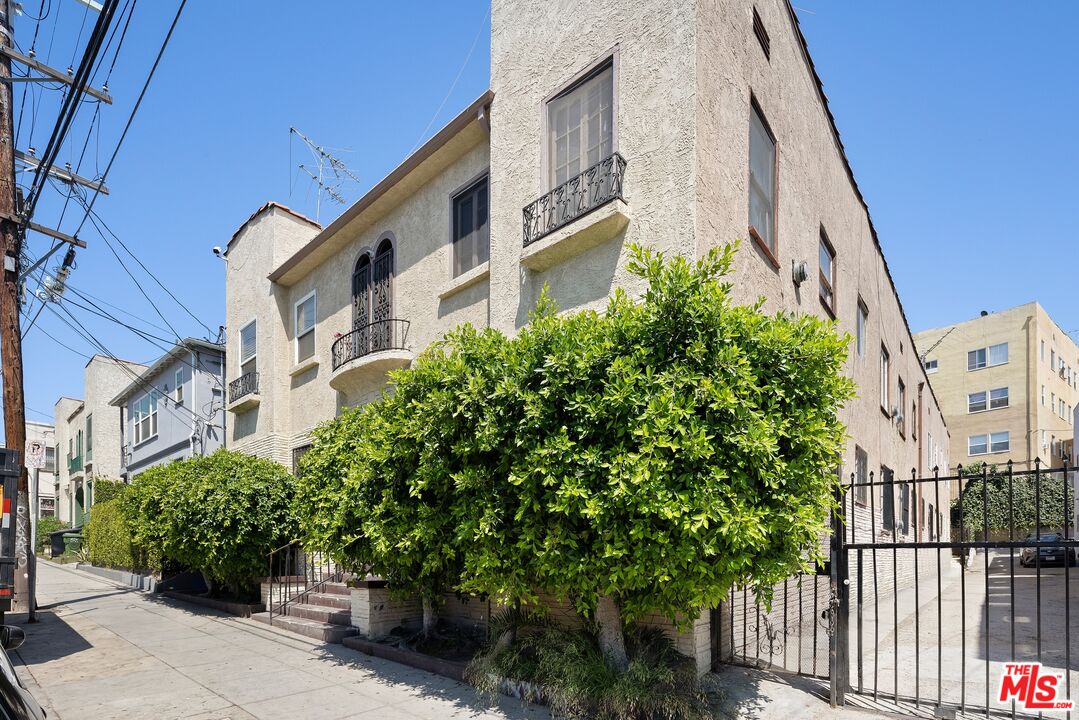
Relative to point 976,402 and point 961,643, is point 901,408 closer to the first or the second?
point 961,643

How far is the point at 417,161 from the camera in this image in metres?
12.0

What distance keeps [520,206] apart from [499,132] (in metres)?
1.38

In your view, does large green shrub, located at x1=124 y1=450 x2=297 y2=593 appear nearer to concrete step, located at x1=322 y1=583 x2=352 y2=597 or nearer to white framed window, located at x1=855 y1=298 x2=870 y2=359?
concrete step, located at x1=322 y1=583 x2=352 y2=597

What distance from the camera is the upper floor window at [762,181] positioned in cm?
946

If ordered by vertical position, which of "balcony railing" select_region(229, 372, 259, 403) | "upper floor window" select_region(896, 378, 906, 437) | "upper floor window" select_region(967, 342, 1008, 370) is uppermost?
"upper floor window" select_region(967, 342, 1008, 370)

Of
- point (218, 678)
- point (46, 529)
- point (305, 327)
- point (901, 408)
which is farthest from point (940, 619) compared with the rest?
point (46, 529)

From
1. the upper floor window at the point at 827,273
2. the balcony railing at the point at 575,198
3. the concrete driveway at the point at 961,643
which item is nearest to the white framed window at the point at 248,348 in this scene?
the balcony railing at the point at 575,198

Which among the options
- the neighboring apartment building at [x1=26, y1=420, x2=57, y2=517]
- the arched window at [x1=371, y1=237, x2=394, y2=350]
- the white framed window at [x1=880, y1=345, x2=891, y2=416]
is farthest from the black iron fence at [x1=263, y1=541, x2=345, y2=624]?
the neighboring apartment building at [x1=26, y1=420, x2=57, y2=517]

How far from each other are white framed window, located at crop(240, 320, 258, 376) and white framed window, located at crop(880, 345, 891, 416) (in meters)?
14.9

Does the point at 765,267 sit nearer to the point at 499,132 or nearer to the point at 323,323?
the point at 499,132

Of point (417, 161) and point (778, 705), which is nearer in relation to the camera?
point (778, 705)

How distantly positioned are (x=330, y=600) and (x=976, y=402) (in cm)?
4112

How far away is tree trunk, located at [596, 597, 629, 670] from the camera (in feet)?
21.9

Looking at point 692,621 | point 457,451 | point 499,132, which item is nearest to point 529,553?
point 457,451
